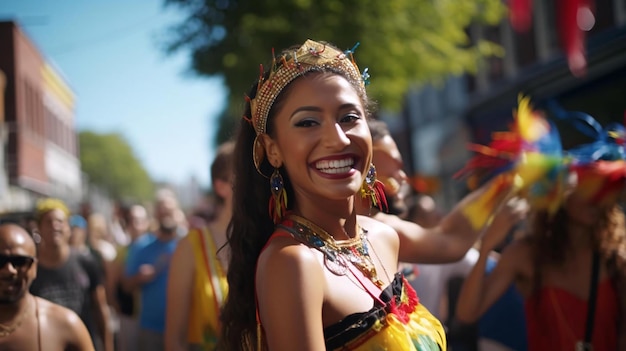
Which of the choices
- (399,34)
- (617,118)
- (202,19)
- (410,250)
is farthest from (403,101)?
(410,250)

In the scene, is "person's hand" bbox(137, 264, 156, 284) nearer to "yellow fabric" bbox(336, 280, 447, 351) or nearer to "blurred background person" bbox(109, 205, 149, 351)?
"blurred background person" bbox(109, 205, 149, 351)

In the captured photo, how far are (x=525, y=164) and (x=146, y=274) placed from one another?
3680 millimetres

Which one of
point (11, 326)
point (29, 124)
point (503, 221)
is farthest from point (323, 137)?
point (29, 124)

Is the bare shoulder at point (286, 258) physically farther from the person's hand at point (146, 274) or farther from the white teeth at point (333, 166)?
the person's hand at point (146, 274)

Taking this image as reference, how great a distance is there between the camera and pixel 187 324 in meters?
3.53

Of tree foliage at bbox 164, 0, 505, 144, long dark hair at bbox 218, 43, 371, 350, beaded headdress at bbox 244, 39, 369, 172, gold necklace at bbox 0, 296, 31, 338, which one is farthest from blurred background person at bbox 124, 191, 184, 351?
tree foliage at bbox 164, 0, 505, 144

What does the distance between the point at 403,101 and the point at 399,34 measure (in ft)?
8.44

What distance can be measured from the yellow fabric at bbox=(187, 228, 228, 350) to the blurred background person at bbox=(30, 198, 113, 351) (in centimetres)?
195

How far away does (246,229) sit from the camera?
7.43ft

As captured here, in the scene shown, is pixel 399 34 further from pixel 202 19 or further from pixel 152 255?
pixel 152 255

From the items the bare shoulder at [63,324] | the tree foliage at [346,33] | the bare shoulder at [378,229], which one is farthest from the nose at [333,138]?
the tree foliage at [346,33]

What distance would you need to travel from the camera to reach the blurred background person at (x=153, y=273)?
Answer: 18.0 ft

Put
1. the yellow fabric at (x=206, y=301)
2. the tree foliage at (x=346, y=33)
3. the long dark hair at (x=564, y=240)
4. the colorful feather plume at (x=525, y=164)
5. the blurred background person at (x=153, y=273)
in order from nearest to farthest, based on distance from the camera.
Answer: the colorful feather plume at (x=525, y=164), the long dark hair at (x=564, y=240), the yellow fabric at (x=206, y=301), the blurred background person at (x=153, y=273), the tree foliage at (x=346, y=33)

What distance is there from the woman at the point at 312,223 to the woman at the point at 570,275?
4.12 feet
